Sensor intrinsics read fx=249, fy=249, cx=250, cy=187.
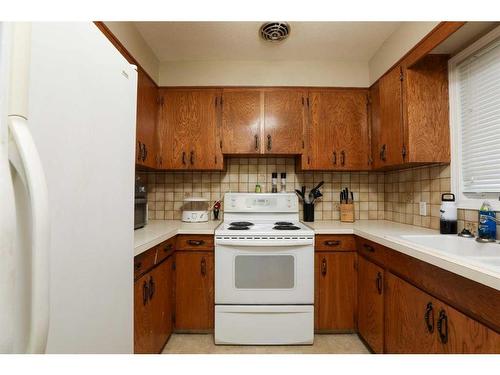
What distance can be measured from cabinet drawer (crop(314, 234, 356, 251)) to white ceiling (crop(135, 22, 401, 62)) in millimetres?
1619

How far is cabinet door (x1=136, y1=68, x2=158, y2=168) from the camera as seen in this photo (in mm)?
1930

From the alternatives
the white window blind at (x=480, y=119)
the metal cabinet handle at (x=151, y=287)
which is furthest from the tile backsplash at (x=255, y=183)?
A: the metal cabinet handle at (x=151, y=287)

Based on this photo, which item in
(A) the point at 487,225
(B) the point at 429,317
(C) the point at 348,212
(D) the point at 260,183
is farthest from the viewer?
(D) the point at 260,183

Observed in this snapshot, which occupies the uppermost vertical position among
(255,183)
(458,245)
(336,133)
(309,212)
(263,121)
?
(263,121)

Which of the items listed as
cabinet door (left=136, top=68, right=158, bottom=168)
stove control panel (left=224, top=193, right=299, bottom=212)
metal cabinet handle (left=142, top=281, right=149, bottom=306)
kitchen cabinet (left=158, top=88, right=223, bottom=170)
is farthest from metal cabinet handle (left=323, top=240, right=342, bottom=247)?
cabinet door (left=136, top=68, right=158, bottom=168)

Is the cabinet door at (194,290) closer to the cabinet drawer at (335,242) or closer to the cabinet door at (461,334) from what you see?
the cabinet drawer at (335,242)

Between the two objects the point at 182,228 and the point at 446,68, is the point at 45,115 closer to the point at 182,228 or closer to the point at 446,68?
the point at 182,228

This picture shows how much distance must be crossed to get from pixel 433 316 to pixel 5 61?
1688 mm

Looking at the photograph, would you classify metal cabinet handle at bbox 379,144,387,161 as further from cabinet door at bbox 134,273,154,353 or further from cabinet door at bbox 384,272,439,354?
cabinet door at bbox 134,273,154,353

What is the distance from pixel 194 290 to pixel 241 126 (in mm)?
1474

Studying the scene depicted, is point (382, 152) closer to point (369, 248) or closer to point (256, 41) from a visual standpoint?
point (369, 248)

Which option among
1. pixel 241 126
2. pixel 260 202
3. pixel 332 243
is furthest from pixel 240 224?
pixel 241 126

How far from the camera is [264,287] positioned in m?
1.92

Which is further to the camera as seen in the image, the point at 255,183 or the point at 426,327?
the point at 255,183
